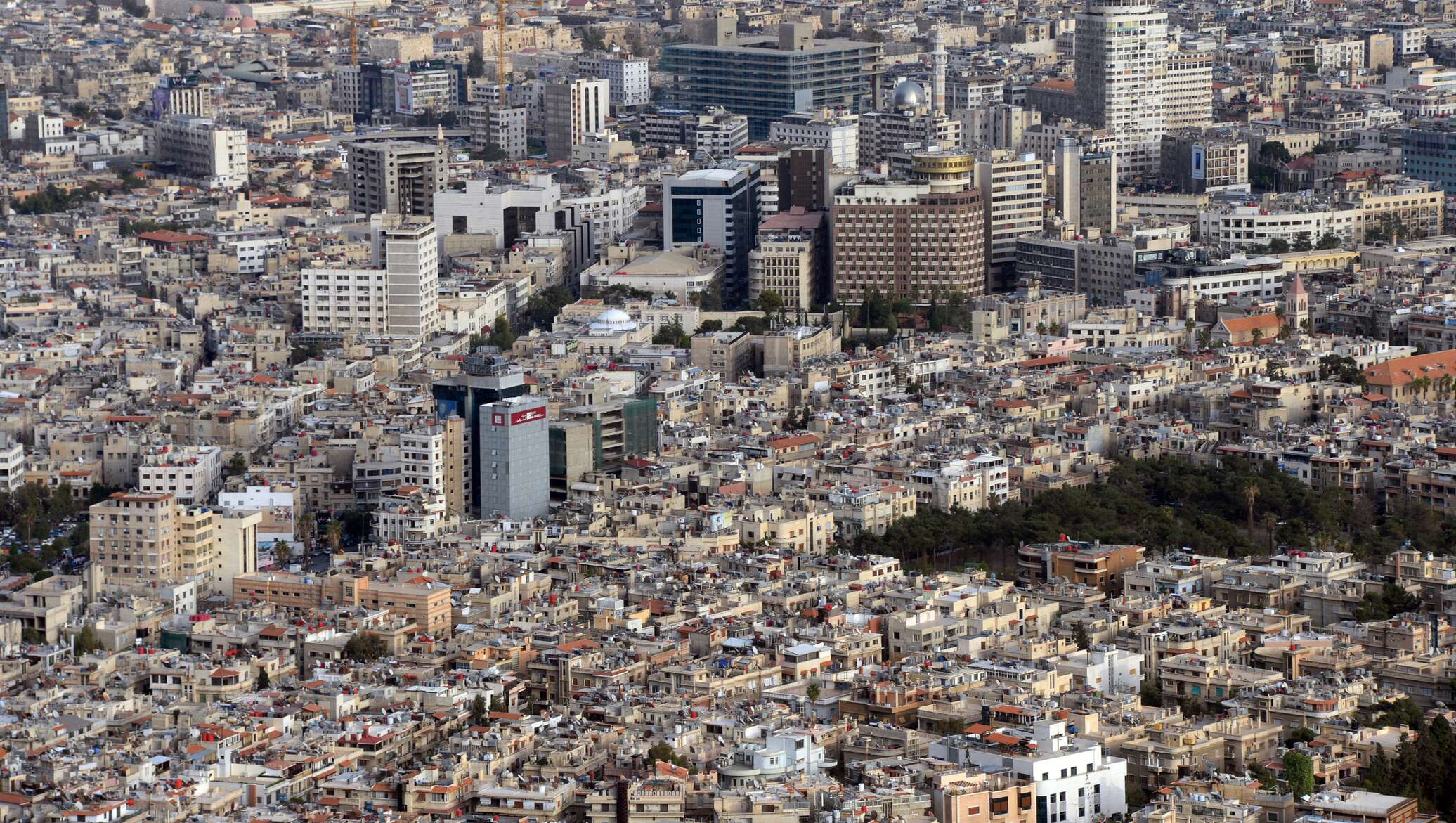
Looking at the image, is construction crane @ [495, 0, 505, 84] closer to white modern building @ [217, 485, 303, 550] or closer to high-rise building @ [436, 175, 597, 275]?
high-rise building @ [436, 175, 597, 275]

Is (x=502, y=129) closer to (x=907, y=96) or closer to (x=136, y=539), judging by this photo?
(x=907, y=96)

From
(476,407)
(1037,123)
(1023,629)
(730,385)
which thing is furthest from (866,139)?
(1023,629)

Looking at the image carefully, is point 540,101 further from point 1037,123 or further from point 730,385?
point 730,385

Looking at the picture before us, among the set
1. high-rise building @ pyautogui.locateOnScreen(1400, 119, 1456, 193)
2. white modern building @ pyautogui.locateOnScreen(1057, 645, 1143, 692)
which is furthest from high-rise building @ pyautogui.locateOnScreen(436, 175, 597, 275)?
white modern building @ pyautogui.locateOnScreen(1057, 645, 1143, 692)

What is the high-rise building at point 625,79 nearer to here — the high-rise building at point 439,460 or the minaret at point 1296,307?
the minaret at point 1296,307

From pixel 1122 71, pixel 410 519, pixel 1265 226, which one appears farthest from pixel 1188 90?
pixel 410 519
